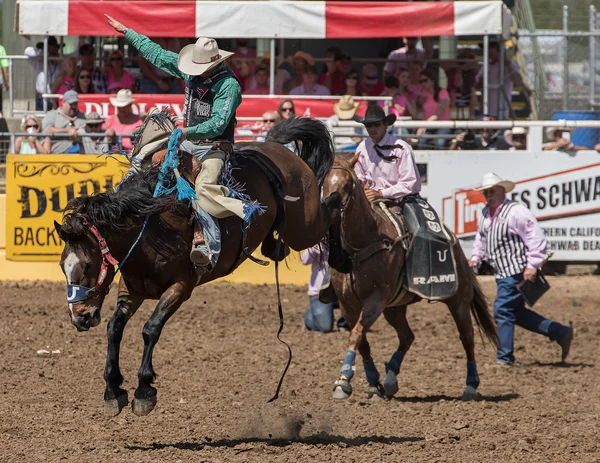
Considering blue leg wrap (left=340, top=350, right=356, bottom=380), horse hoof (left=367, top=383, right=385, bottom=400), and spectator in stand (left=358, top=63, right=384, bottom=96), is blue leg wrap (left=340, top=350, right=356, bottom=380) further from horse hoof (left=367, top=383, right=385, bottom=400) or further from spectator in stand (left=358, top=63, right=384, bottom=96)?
spectator in stand (left=358, top=63, right=384, bottom=96)

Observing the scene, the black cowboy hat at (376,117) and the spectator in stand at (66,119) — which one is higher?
the spectator in stand at (66,119)

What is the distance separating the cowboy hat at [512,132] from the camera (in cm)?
1290

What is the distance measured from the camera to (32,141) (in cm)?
1312

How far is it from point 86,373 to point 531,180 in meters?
6.71

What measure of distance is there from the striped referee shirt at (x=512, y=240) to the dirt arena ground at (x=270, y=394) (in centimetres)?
96

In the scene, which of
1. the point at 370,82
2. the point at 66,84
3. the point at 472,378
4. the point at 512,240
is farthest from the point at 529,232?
the point at 66,84

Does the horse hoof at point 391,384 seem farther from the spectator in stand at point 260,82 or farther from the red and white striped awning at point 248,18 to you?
the spectator in stand at point 260,82

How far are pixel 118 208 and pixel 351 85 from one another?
9.15m

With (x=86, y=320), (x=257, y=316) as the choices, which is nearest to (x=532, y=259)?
(x=257, y=316)

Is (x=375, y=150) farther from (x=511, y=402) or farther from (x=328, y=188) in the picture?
(x=511, y=402)

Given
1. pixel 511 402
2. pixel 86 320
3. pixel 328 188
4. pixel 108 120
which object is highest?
pixel 108 120

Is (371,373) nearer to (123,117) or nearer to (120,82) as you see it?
(123,117)

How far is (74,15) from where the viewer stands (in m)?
14.5

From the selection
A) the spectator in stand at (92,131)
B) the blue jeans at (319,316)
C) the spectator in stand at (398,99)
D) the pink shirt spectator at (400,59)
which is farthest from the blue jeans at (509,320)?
the pink shirt spectator at (400,59)
